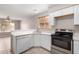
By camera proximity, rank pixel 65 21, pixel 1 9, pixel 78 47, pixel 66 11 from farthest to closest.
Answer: pixel 65 21 < pixel 66 11 < pixel 78 47 < pixel 1 9

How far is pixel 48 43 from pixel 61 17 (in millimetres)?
600

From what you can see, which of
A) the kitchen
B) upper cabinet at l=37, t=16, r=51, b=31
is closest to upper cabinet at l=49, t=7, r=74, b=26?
the kitchen

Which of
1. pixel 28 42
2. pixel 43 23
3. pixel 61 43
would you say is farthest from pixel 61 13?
pixel 28 42

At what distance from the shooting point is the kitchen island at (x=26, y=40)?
146cm

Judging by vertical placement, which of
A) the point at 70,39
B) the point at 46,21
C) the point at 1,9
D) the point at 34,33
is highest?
the point at 1,9

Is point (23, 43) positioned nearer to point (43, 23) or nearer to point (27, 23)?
point (27, 23)

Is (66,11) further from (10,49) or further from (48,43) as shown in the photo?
(10,49)

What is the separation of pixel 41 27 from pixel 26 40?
0.35 m

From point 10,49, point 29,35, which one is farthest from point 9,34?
point 29,35

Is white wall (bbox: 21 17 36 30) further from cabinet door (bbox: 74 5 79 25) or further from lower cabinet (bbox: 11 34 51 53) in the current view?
cabinet door (bbox: 74 5 79 25)

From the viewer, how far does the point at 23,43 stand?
5.31 feet

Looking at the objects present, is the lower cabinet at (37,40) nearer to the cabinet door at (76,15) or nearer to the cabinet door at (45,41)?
the cabinet door at (45,41)

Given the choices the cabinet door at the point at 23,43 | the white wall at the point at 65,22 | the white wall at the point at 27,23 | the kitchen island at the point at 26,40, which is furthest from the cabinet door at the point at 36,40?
the white wall at the point at 65,22
